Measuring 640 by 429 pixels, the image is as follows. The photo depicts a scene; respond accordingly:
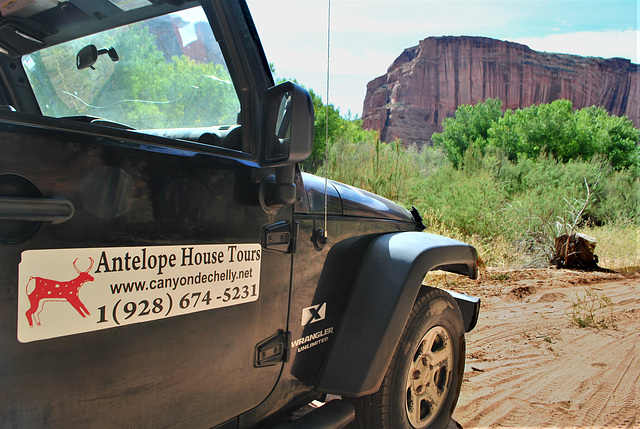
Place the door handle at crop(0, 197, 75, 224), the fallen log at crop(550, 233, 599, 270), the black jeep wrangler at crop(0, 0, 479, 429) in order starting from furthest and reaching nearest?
the fallen log at crop(550, 233, 599, 270) → the black jeep wrangler at crop(0, 0, 479, 429) → the door handle at crop(0, 197, 75, 224)

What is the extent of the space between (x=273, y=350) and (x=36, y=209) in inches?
41.5

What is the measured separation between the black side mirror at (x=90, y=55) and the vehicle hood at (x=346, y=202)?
90 centimetres

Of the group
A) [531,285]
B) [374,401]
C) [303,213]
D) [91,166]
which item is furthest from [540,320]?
[91,166]

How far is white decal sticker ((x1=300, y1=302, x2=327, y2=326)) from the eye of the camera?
1962mm

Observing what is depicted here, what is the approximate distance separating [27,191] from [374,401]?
175cm

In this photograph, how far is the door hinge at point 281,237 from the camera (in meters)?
1.71

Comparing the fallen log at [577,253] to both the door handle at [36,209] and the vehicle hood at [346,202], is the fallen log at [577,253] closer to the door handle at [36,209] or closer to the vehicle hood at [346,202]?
the vehicle hood at [346,202]

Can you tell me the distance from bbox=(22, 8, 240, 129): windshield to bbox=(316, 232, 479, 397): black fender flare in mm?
973

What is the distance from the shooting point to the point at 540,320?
585 cm

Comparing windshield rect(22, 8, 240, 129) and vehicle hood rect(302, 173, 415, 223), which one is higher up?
windshield rect(22, 8, 240, 129)

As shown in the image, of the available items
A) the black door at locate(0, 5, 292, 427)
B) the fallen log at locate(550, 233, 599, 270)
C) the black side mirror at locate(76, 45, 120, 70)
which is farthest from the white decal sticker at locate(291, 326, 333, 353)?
the fallen log at locate(550, 233, 599, 270)

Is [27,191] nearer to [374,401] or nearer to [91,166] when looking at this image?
[91,166]

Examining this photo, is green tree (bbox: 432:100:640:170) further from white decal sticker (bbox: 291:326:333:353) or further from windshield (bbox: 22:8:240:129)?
windshield (bbox: 22:8:240:129)

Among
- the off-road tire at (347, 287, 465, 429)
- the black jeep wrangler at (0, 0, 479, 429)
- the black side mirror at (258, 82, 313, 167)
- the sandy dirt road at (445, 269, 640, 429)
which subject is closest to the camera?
the black jeep wrangler at (0, 0, 479, 429)
